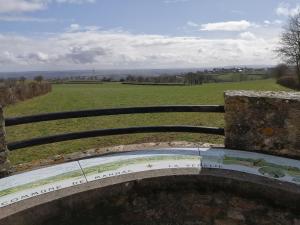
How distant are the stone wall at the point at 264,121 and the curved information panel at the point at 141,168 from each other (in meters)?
0.18

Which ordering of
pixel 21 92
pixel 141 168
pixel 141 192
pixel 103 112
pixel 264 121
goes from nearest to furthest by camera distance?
pixel 141 192 → pixel 141 168 → pixel 264 121 → pixel 103 112 → pixel 21 92

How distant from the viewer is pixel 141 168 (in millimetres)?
4691

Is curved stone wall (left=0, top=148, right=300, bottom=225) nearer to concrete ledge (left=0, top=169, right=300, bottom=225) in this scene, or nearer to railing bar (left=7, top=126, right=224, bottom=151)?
concrete ledge (left=0, top=169, right=300, bottom=225)

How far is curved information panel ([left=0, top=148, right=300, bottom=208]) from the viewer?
4.23 metres

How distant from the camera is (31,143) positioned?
5.11 m

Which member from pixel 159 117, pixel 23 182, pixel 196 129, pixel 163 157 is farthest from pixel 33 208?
pixel 159 117

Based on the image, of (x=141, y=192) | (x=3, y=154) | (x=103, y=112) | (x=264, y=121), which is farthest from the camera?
(x=103, y=112)

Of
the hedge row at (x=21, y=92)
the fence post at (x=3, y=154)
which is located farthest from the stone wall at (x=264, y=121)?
the hedge row at (x=21, y=92)

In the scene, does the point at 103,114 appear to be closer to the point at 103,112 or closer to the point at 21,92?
the point at 103,112

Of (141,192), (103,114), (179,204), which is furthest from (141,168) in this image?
(103,114)

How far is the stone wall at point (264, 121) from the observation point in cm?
Result: 489

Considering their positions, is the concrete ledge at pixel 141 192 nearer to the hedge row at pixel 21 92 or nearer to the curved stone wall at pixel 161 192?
the curved stone wall at pixel 161 192

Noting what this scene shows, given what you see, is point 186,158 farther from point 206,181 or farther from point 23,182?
point 23,182

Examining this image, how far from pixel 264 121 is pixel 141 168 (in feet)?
6.09
